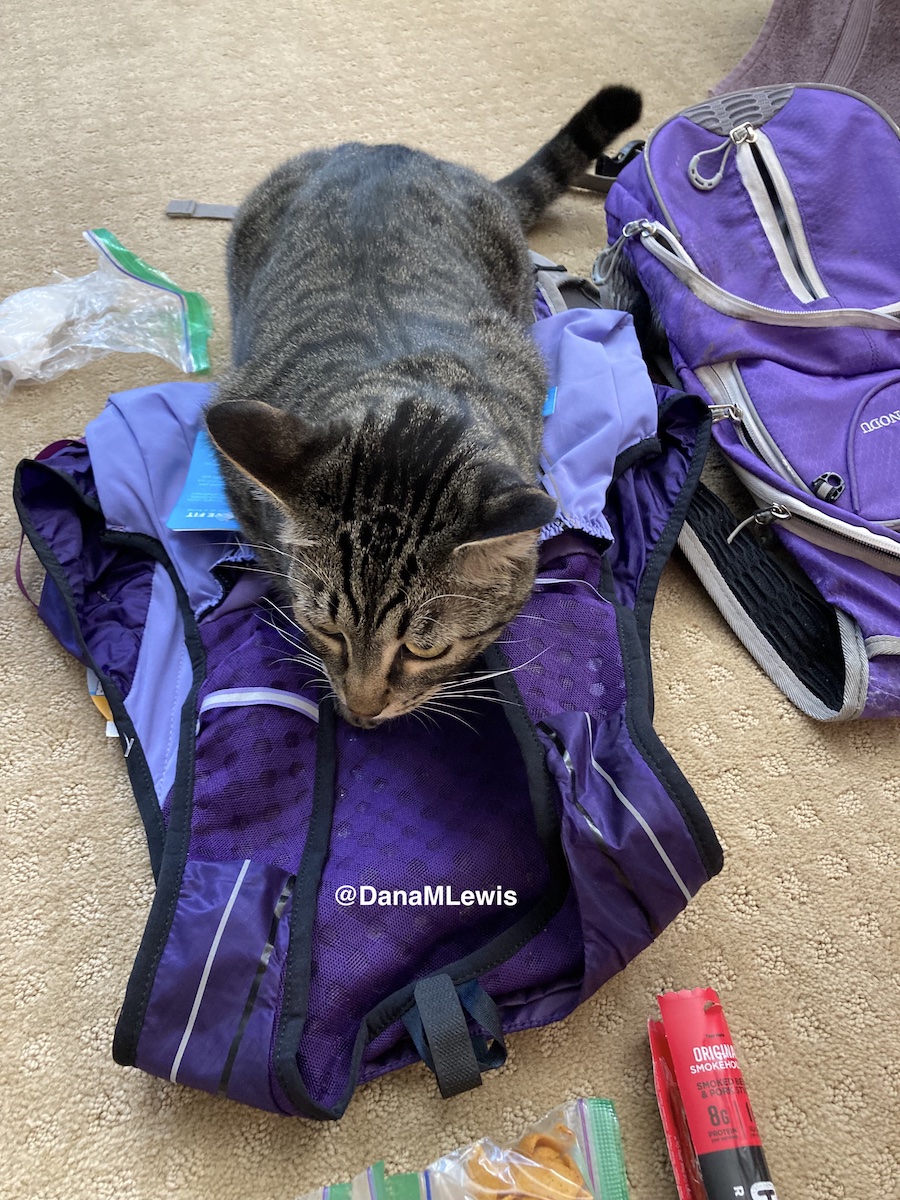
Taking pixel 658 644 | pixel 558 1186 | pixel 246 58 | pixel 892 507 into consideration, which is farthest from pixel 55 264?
pixel 558 1186

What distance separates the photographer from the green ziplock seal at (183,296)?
64.6 inches

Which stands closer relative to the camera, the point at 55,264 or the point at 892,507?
the point at 892,507

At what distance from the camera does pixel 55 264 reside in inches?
68.4

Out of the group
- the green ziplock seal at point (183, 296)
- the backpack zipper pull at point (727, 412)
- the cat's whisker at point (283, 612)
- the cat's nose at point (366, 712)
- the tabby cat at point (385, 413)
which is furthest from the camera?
the green ziplock seal at point (183, 296)

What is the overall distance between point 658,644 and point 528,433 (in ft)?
1.46

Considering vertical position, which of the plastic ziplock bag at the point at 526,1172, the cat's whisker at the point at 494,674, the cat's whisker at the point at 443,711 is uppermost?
the cat's whisker at the point at 494,674

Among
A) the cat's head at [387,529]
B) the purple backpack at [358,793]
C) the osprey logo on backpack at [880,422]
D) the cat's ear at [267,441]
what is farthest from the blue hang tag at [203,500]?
the osprey logo on backpack at [880,422]

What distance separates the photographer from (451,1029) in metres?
0.94

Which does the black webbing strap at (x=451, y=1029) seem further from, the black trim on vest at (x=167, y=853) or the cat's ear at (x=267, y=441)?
the cat's ear at (x=267, y=441)

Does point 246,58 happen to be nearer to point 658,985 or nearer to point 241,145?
point 241,145

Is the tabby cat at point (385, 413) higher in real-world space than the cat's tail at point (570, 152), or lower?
lower

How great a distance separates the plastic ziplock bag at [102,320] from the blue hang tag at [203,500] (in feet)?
1.35

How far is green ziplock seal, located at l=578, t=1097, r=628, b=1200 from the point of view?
93 cm

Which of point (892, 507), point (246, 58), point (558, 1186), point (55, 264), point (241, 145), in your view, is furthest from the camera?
point (246, 58)
